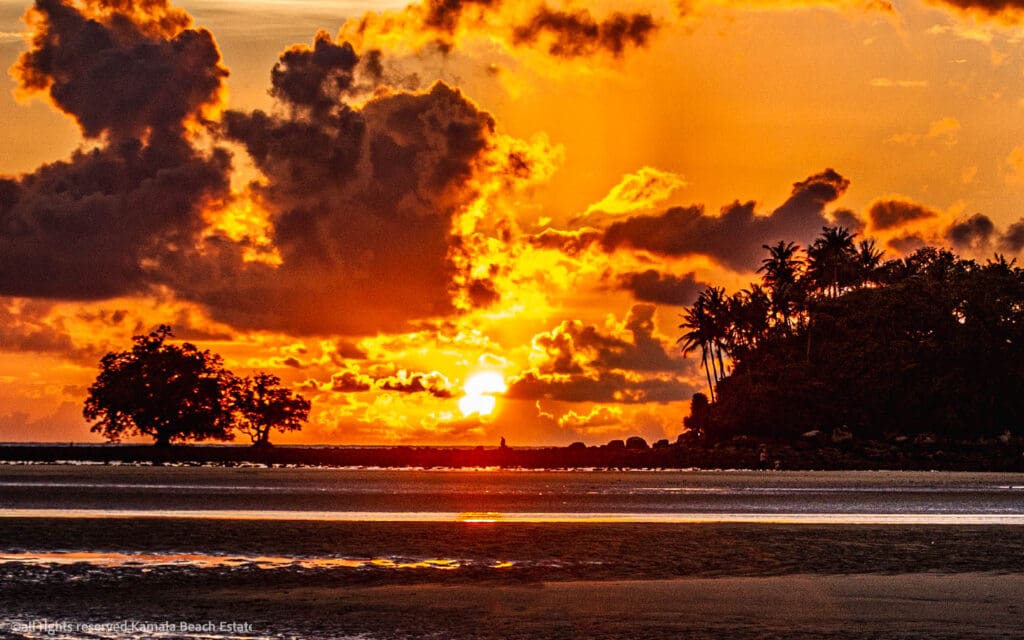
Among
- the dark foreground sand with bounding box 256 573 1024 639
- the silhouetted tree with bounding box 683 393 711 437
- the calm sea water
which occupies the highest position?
the silhouetted tree with bounding box 683 393 711 437

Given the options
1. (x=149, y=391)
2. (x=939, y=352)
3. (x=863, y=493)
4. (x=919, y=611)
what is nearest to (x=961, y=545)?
(x=919, y=611)

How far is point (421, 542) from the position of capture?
33.8 metres

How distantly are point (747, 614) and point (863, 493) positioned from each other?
48186mm

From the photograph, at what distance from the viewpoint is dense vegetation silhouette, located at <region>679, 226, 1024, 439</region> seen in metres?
128

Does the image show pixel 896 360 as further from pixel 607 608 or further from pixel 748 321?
pixel 607 608

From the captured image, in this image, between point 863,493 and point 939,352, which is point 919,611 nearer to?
point 863,493

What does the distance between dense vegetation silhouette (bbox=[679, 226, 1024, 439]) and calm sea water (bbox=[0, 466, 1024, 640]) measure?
237 ft

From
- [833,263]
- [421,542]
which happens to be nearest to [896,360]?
[833,263]

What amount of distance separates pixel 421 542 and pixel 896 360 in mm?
102567

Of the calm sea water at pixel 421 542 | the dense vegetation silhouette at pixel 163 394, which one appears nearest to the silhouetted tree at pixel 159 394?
the dense vegetation silhouette at pixel 163 394

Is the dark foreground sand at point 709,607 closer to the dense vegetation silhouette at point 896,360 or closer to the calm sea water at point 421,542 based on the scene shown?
the calm sea water at point 421,542

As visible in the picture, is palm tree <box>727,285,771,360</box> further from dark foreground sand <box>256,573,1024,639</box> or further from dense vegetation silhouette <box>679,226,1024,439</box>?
dark foreground sand <box>256,573,1024,639</box>

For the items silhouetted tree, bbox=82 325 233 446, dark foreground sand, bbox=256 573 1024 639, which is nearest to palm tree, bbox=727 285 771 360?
silhouetted tree, bbox=82 325 233 446

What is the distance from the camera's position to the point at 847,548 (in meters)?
32.4
